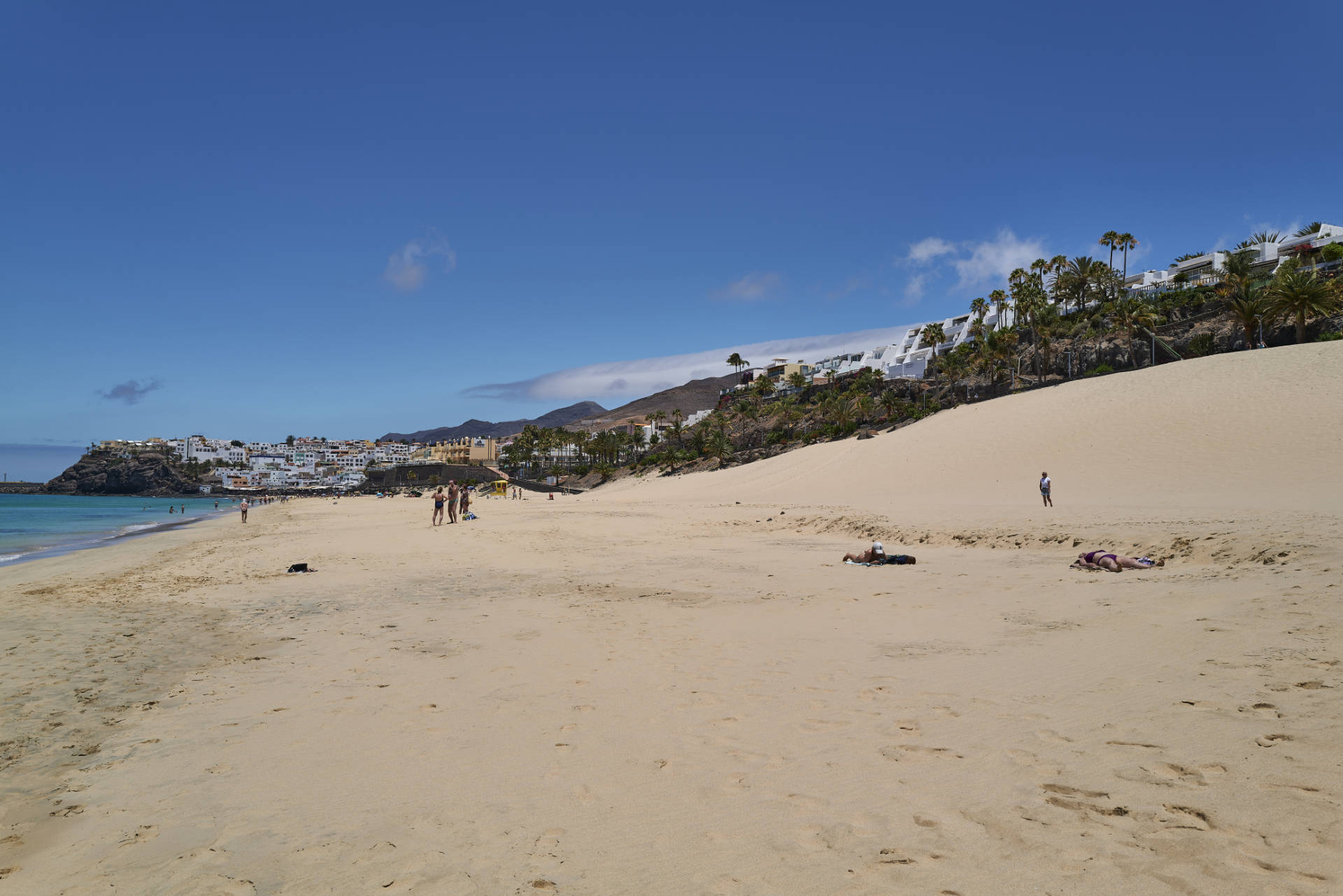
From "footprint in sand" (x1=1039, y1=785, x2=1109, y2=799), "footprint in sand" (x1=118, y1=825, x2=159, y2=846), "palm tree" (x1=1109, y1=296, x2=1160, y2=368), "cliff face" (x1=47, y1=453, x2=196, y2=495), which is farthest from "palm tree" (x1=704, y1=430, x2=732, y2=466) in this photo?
"cliff face" (x1=47, y1=453, x2=196, y2=495)

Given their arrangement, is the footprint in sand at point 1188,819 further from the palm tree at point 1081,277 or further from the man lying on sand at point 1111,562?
the palm tree at point 1081,277

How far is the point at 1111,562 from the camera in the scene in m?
9.65

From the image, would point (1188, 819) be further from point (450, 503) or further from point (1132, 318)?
point (1132, 318)

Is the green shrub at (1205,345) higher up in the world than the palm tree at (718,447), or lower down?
higher up

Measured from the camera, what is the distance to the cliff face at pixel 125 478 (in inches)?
6353

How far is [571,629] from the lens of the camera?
7.77 m

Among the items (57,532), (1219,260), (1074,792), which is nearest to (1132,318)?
(1219,260)

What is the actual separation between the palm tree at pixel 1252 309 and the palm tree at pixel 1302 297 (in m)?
0.98

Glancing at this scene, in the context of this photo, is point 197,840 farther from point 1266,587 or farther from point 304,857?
point 1266,587

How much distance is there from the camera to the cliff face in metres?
161

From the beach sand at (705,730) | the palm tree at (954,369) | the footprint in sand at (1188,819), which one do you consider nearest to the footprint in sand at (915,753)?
the beach sand at (705,730)

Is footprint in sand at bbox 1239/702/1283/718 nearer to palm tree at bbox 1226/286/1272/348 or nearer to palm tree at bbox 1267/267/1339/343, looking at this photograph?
palm tree at bbox 1267/267/1339/343

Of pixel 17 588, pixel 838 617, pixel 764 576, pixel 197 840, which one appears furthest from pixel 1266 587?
pixel 17 588

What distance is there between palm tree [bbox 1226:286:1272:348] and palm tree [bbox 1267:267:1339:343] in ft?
3.21
